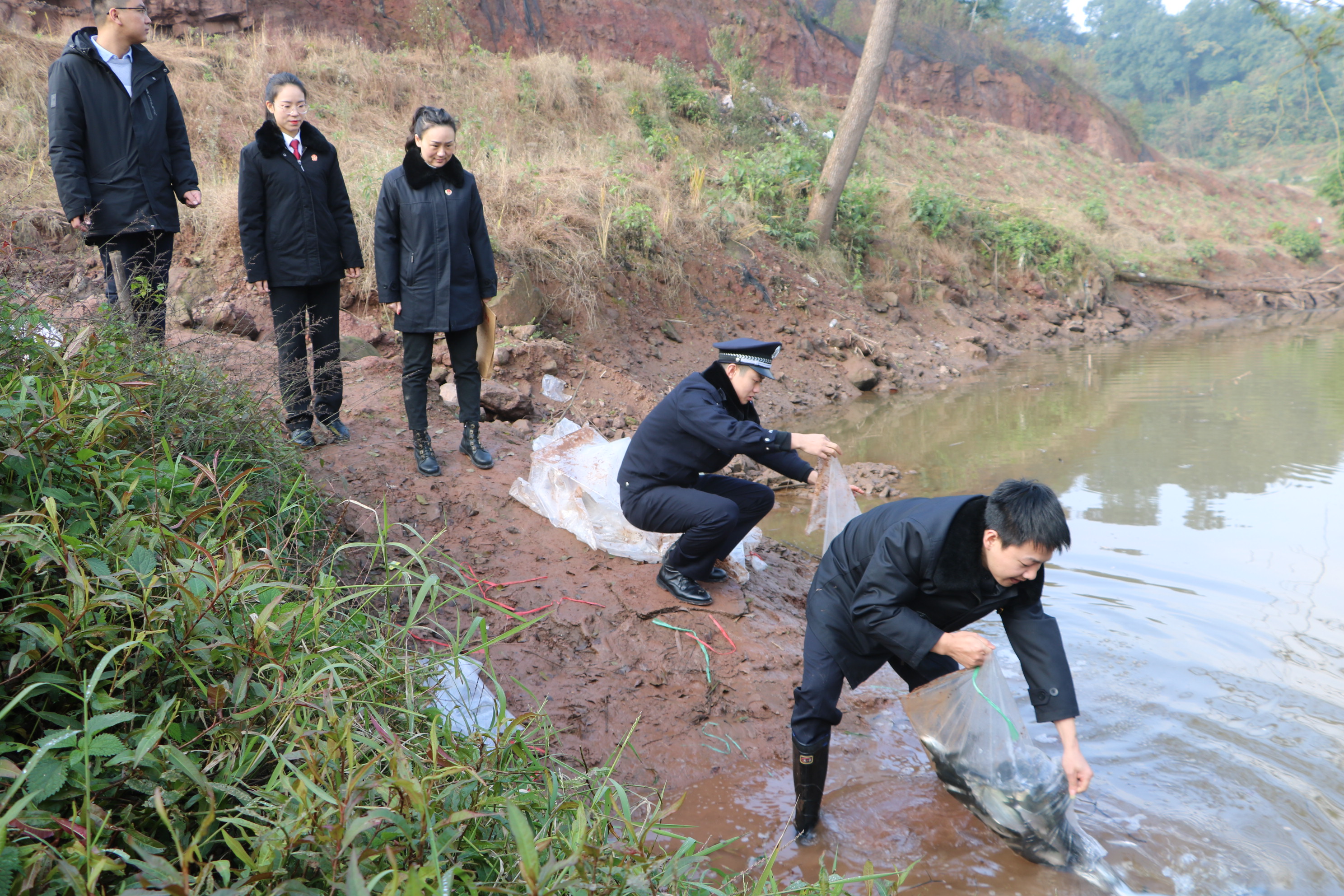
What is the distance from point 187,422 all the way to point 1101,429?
7982 millimetres

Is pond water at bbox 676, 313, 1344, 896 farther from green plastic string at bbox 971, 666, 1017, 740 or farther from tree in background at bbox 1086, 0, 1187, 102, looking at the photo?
tree in background at bbox 1086, 0, 1187, 102

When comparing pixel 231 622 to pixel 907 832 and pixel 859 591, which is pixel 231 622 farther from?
pixel 907 832

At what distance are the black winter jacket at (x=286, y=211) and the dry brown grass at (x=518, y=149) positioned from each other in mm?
1097

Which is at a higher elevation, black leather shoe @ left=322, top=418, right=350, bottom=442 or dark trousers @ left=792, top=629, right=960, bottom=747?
black leather shoe @ left=322, top=418, right=350, bottom=442

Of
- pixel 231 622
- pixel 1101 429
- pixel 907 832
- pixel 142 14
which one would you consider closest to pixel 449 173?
pixel 142 14

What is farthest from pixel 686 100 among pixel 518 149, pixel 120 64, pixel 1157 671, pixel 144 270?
pixel 1157 671

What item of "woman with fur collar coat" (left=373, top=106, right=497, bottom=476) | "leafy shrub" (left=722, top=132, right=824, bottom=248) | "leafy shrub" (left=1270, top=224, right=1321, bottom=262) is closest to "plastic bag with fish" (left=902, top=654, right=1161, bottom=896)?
"woman with fur collar coat" (left=373, top=106, right=497, bottom=476)

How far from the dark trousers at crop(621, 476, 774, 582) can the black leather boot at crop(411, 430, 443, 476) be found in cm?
126

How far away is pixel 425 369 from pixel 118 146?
68.2 inches

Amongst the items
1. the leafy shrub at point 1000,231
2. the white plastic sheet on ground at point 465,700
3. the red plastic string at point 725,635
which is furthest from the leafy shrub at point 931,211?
the white plastic sheet on ground at point 465,700

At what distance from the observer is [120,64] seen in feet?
12.8

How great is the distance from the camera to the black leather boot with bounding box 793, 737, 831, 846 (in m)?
2.72

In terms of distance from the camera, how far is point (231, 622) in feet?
6.86

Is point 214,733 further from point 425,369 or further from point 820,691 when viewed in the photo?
point 425,369
